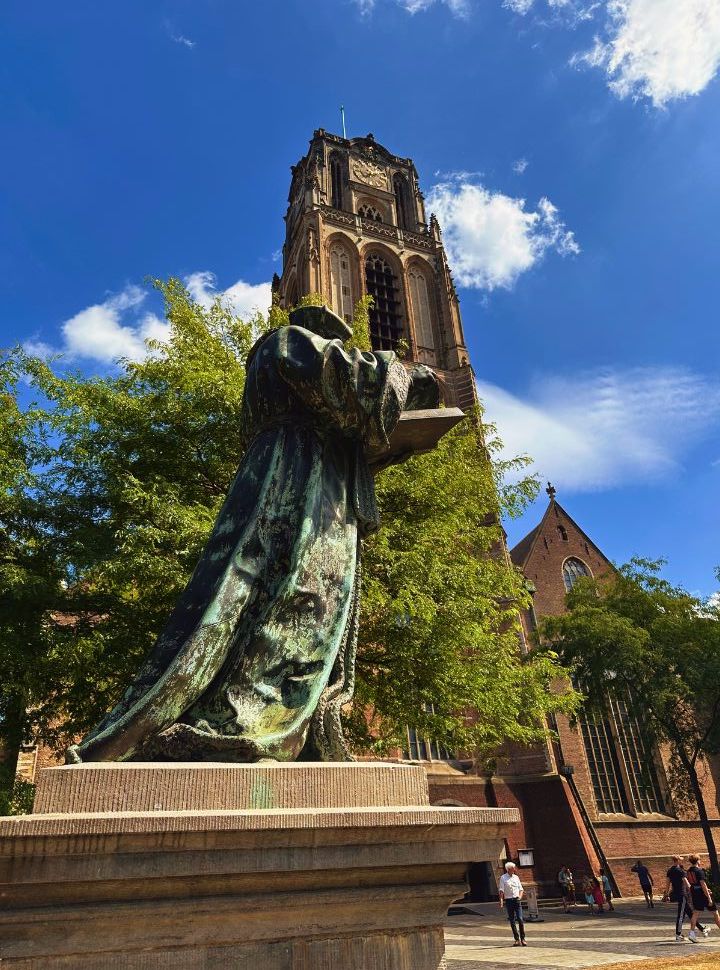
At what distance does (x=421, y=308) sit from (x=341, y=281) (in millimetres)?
4913

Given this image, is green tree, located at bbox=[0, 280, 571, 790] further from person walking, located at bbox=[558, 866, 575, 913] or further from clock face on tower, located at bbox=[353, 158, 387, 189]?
clock face on tower, located at bbox=[353, 158, 387, 189]

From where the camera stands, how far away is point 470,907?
20172 millimetres

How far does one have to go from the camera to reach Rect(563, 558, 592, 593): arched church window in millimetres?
31219

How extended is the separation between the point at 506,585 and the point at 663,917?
9.83 meters

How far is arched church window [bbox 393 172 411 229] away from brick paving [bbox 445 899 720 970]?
36343 millimetres

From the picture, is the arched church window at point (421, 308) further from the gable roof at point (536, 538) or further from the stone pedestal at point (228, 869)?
the stone pedestal at point (228, 869)

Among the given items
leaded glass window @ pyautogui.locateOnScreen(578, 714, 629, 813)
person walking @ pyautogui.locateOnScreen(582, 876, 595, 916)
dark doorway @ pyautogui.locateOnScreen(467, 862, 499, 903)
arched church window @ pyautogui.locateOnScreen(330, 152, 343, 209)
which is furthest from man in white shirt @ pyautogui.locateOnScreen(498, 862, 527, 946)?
arched church window @ pyautogui.locateOnScreen(330, 152, 343, 209)

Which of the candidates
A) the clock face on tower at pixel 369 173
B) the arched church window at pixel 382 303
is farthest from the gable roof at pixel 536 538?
the clock face on tower at pixel 369 173

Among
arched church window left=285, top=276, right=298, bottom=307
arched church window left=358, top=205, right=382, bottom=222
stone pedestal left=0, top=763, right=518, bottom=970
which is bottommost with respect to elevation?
stone pedestal left=0, top=763, right=518, bottom=970

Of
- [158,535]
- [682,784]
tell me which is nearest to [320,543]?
[158,535]

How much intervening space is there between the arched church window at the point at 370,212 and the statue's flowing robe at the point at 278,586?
133 ft

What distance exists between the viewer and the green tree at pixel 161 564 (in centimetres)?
851

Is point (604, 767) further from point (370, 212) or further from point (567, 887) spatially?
point (370, 212)

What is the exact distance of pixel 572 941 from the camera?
11680mm
